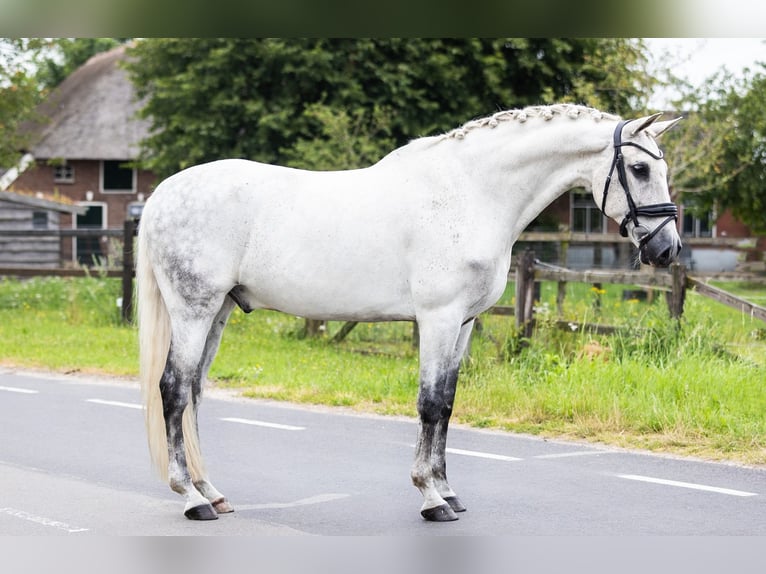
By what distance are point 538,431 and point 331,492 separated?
2.77 metres

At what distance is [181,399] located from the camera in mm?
6340

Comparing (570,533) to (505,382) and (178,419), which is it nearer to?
(178,419)

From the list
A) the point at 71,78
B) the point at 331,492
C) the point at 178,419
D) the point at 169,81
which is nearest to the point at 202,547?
the point at 178,419

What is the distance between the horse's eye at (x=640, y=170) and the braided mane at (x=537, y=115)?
1.20 feet

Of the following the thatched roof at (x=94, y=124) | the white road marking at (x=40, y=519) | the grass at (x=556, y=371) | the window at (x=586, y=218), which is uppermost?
the thatched roof at (x=94, y=124)

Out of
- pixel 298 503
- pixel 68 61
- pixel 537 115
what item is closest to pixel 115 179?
pixel 68 61

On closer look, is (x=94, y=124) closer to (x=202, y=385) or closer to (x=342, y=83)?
(x=342, y=83)

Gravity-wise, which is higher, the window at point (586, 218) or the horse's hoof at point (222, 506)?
the window at point (586, 218)

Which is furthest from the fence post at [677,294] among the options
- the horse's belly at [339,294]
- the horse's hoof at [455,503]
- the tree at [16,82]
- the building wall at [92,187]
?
the building wall at [92,187]

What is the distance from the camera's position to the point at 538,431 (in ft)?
30.3

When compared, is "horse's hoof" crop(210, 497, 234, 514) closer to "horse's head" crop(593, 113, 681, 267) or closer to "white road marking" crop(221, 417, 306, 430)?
"horse's head" crop(593, 113, 681, 267)

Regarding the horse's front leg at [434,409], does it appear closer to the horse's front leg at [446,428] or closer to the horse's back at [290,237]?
the horse's front leg at [446,428]

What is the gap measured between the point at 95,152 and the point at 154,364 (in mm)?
39756

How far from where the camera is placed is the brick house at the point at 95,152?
44562mm
